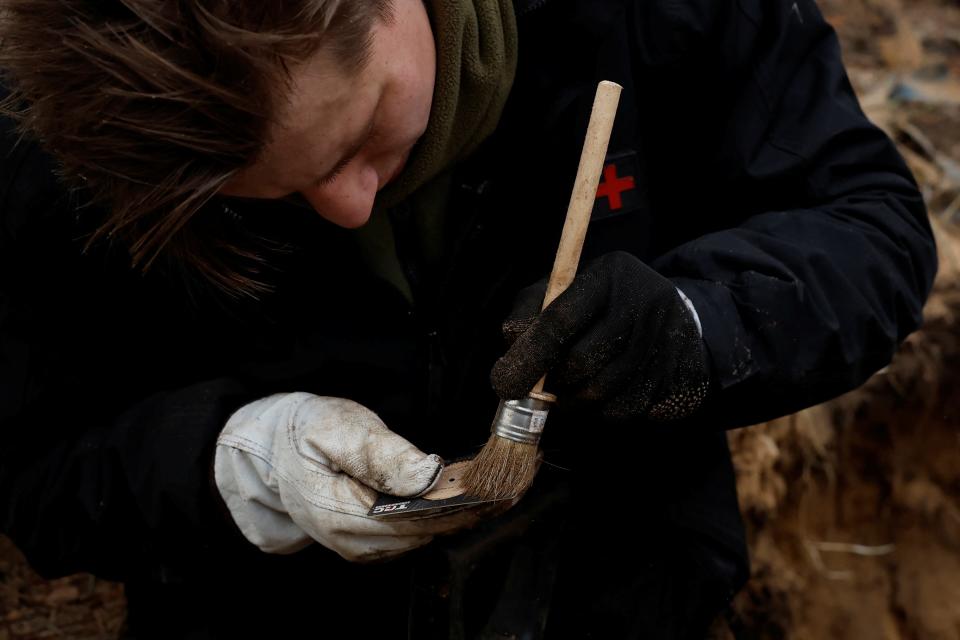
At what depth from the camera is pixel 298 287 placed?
65.4 inches

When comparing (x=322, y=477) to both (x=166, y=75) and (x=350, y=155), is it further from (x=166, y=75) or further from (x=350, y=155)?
(x=166, y=75)

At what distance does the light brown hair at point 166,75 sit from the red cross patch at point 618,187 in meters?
0.51

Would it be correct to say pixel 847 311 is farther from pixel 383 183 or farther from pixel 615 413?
pixel 383 183

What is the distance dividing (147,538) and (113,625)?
0.65 m

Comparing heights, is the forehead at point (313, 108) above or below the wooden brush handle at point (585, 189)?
above

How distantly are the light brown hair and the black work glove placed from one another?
42cm

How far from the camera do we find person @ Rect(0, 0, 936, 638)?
115 centimetres

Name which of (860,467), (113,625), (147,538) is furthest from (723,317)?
(113,625)

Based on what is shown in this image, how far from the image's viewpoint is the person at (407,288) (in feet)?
3.78

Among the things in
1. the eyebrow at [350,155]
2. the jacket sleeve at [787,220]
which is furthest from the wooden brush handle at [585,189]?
the eyebrow at [350,155]

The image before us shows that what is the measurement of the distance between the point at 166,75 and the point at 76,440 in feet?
2.88

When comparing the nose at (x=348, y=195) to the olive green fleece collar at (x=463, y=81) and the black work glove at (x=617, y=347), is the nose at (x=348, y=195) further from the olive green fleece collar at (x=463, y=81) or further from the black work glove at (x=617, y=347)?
the black work glove at (x=617, y=347)

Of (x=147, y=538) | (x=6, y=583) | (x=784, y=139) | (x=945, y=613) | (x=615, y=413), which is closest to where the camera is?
(x=615, y=413)

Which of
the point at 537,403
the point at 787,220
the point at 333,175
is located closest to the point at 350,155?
the point at 333,175
